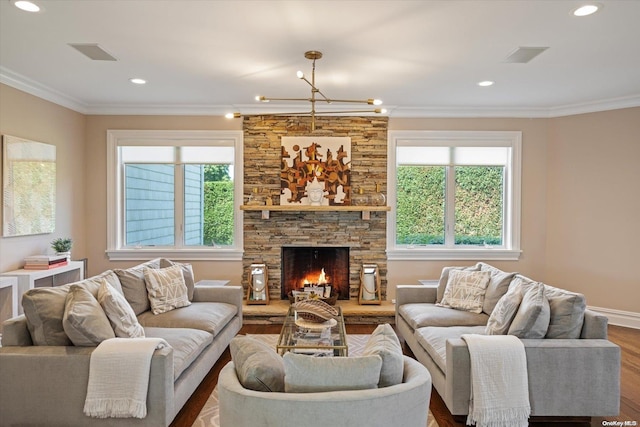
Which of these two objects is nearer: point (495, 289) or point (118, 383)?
point (118, 383)

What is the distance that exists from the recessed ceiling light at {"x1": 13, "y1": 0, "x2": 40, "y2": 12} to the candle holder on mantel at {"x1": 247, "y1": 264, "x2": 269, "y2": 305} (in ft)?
11.3

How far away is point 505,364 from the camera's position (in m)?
2.49

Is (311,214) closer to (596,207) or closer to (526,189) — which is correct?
(526,189)

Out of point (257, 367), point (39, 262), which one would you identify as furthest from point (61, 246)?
point (257, 367)

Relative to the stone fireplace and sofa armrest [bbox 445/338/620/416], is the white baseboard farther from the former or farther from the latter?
sofa armrest [bbox 445/338/620/416]

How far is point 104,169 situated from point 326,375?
496 centimetres

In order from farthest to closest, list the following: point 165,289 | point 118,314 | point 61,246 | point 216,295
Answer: point 61,246
point 216,295
point 165,289
point 118,314

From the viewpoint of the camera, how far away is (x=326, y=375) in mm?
1695

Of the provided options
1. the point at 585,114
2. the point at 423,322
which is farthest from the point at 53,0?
the point at 585,114

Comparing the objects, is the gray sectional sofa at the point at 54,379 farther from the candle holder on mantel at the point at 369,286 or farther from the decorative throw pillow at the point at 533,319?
the candle holder on mantel at the point at 369,286

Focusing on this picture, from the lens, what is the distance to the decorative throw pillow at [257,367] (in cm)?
174

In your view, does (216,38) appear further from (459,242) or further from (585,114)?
(585,114)

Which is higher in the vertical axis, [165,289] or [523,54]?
[523,54]

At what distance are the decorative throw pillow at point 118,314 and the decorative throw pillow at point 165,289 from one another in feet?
2.74
